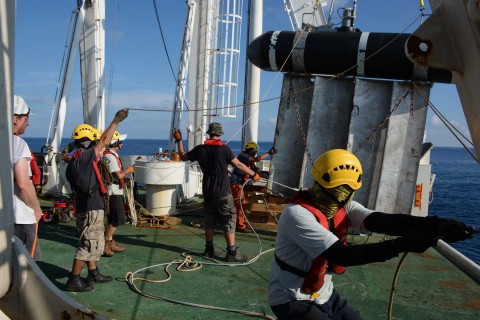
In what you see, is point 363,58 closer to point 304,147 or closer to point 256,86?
point 304,147

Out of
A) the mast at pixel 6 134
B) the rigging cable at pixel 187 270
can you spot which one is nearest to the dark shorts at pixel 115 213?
the rigging cable at pixel 187 270

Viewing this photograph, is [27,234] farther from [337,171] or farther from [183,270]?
[337,171]

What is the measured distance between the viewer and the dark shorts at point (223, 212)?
6.02m

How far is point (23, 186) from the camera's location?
340 cm

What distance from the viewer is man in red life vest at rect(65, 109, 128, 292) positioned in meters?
4.62

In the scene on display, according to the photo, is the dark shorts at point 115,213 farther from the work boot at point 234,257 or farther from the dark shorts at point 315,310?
the dark shorts at point 315,310

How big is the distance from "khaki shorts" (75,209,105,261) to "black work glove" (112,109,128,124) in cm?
107

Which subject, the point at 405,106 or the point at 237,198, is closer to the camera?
the point at 405,106

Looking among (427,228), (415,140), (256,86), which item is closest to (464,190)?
(256,86)

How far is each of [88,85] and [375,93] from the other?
5644 mm

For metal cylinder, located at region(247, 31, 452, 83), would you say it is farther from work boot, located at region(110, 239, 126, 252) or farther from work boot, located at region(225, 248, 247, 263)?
work boot, located at region(110, 239, 126, 252)

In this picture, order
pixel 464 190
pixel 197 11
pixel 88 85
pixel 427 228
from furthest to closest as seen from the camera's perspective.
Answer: pixel 464 190
pixel 197 11
pixel 88 85
pixel 427 228

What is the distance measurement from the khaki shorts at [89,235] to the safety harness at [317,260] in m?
2.78

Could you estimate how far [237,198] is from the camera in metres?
7.88
